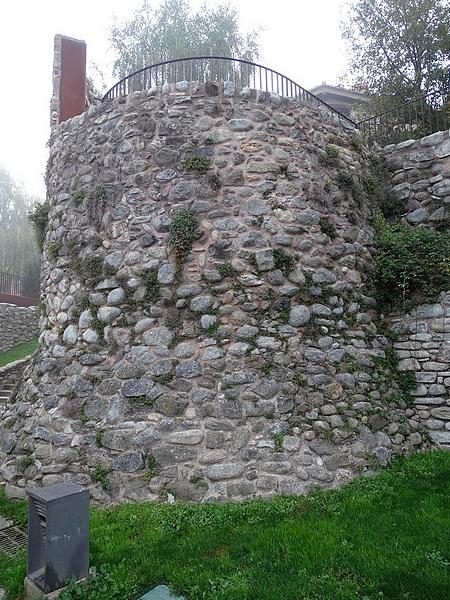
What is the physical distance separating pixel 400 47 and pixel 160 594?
583 inches

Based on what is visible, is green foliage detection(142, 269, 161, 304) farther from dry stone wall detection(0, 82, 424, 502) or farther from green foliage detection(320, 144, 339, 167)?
green foliage detection(320, 144, 339, 167)

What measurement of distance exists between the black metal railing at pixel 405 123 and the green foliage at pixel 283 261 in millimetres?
4439

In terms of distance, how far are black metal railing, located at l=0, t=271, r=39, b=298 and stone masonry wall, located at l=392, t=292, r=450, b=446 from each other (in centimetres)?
1668

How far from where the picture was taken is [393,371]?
22.5 feet

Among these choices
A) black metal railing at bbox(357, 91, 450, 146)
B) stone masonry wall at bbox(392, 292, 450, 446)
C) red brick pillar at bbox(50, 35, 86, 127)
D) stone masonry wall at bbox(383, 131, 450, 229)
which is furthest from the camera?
black metal railing at bbox(357, 91, 450, 146)

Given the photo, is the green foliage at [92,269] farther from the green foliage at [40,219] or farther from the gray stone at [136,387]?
the green foliage at [40,219]

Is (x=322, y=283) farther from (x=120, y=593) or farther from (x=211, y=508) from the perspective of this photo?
(x=120, y=593)

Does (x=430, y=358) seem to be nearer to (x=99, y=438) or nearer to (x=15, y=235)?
(x=99, y=438)

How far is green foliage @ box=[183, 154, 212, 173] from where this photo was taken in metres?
6.34

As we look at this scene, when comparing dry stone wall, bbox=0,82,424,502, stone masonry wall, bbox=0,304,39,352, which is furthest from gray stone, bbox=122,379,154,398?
stone masonry wall, bbox=0,304,39,352

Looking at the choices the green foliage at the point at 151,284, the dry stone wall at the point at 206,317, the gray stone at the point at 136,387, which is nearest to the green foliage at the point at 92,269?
the dry stone wall at the point at 206,317

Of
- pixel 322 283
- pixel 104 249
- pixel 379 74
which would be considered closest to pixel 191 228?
pixel 104 249

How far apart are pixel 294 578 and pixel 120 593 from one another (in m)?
1.32

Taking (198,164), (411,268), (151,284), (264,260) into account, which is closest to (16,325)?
(151,284)
